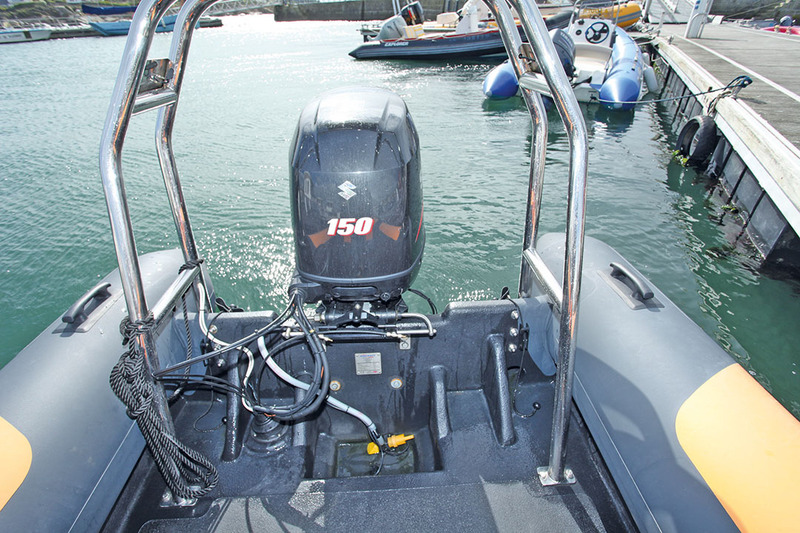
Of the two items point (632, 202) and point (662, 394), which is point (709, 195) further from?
point (662, 394)

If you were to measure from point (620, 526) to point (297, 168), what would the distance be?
160 cm

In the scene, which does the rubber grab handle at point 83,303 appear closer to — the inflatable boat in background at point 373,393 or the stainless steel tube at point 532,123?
the inflatable boat in background at point 373,393

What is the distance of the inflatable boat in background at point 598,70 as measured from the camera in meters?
8.90

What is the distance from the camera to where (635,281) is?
6.35 feet

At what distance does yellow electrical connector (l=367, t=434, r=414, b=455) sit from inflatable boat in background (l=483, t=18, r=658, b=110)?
7.37m

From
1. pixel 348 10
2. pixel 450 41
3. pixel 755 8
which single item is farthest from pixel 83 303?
pixel 348 10

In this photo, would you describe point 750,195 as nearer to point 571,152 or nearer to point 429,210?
point 429,210

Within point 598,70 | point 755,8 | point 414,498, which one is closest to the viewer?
point 414,498

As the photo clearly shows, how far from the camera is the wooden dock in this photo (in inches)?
158

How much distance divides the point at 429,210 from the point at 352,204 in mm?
3021

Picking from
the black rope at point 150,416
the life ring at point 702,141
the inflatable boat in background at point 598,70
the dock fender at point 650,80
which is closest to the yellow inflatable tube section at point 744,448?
the black rope at point 150,416

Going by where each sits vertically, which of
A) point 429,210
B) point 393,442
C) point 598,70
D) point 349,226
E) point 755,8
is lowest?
point 429,210

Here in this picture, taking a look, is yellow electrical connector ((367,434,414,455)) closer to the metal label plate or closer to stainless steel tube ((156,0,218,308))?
the metal label plate

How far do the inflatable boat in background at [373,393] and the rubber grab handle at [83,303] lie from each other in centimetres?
1
